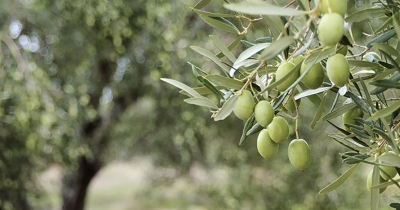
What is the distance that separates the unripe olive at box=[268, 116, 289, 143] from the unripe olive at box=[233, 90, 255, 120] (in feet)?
0.09

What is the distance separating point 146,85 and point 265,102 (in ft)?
6.45

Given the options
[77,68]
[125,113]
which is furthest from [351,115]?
[125,113]

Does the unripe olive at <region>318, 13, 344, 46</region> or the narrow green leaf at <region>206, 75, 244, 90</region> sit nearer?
the unripe olive at <region>318, 13, 344, 46</region>

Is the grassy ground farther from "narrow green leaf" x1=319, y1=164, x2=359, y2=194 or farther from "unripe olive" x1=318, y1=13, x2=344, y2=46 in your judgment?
"unripe olive" x1=318, y1=13, x2=344, y2=46

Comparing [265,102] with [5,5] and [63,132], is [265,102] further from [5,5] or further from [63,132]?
[5,5]

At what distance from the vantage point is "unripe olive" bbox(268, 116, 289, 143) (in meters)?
0.35

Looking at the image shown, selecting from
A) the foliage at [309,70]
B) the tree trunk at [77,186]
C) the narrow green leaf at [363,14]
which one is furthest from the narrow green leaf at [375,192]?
the tree trunk at [77,186]

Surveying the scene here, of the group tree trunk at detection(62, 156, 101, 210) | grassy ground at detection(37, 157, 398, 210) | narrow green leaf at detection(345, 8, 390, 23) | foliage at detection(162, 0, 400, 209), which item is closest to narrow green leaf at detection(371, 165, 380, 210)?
foliage at detection(162, 0, 400, 209)

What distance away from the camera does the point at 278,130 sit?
0.35 metres

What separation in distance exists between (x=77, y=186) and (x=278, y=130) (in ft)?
10.00

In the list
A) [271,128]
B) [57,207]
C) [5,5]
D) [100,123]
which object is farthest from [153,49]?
[57,207]

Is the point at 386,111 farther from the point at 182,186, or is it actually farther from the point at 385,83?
the point at 182,186

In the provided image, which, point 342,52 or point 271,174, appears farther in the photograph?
point 271,174

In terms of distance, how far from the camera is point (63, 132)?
5.31ft
